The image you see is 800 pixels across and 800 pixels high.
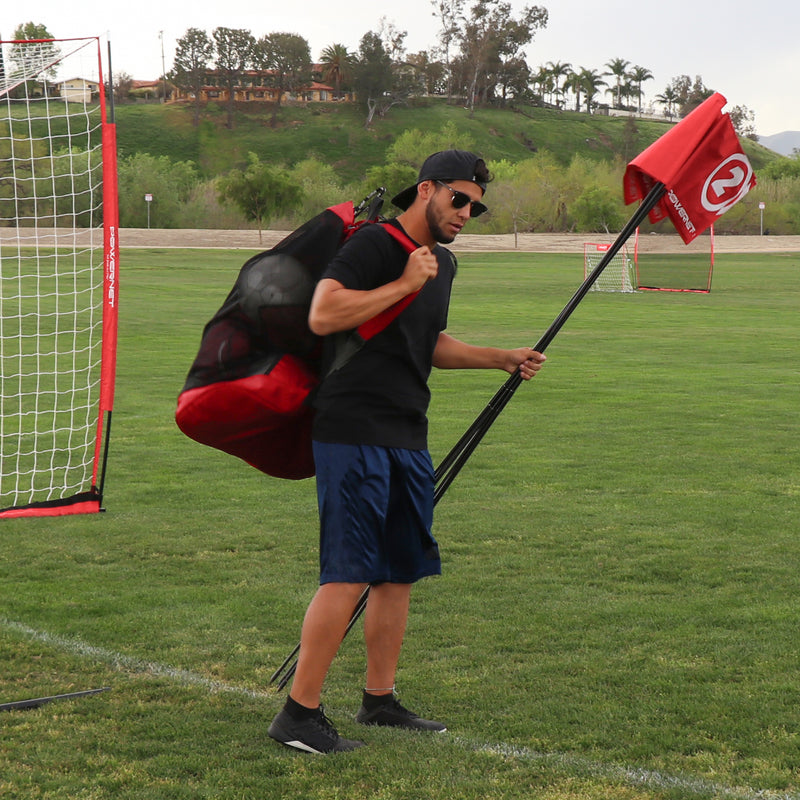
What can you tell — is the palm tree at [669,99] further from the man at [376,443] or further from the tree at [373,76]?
the man at [376,443]

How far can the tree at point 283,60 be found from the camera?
143 metres

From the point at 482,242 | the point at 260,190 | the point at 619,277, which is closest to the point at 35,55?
the point at 619,277

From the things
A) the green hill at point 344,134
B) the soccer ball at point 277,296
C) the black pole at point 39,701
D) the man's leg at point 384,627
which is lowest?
the black pole at point 39,701

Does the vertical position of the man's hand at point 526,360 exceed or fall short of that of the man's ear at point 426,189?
it falls short

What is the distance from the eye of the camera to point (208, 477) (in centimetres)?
903

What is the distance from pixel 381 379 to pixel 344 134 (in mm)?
133078

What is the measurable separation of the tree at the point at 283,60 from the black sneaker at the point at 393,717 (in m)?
144

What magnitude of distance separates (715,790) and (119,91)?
6344 inches

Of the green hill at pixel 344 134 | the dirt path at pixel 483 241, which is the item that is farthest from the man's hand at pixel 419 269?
the green hill at pixel 344 134

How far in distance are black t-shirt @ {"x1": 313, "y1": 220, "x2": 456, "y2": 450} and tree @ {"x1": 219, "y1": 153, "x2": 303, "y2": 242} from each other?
2265 inches

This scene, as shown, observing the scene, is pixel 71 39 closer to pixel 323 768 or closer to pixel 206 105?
pixel 323 768

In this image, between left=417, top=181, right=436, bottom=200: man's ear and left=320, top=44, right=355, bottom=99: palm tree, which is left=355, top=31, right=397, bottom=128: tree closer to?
left=320, top=44, right=355, bottom=99: palm tree

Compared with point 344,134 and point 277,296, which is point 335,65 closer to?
point 344,134

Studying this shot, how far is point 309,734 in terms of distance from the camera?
3852mm
